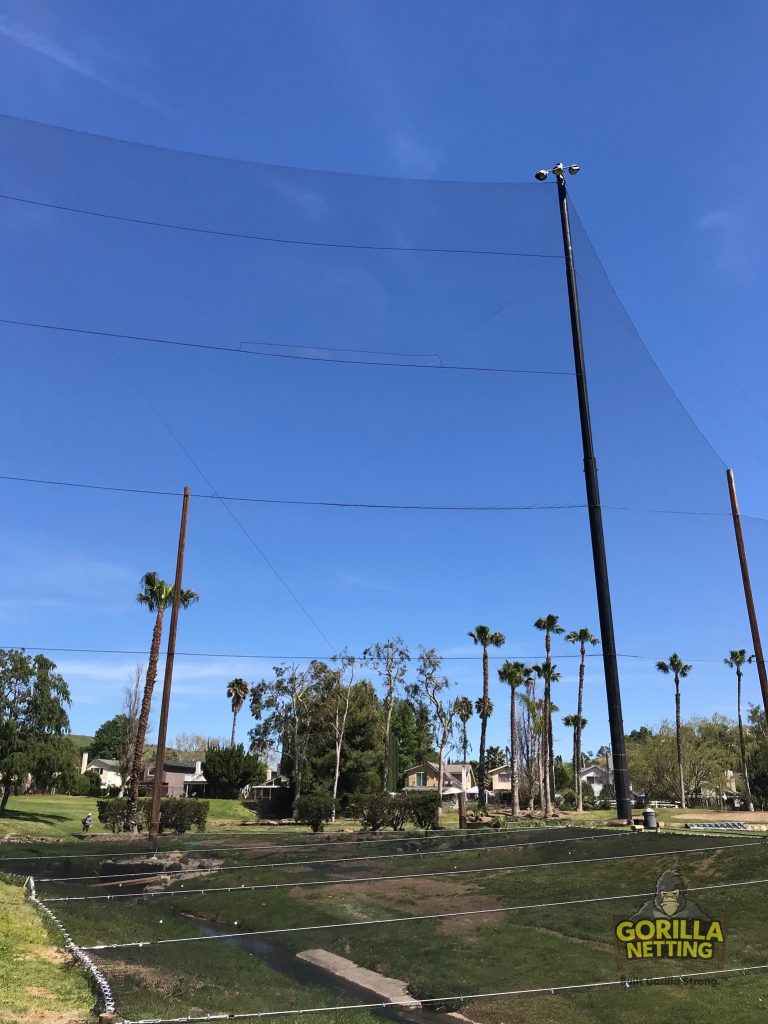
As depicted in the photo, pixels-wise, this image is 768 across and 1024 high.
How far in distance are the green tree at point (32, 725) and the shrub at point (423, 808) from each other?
686 inches

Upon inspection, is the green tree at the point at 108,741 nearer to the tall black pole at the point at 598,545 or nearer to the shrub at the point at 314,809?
→ the shrub at the point at 314,809

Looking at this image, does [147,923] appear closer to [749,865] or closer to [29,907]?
[29,907]

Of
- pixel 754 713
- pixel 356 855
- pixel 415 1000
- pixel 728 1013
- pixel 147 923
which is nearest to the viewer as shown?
pixel 728 1013

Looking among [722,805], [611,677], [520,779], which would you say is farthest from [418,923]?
[722,805]

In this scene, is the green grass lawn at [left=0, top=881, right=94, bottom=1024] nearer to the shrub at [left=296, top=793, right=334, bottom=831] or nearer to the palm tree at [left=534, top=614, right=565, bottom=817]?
the shrub at [left=296, top=793, right=334, bottom=831]

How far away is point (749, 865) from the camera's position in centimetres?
1115

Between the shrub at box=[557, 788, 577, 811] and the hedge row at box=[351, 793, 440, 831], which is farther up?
the hedge row at box=[351, 793, 440, 831]

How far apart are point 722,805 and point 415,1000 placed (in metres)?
69.7

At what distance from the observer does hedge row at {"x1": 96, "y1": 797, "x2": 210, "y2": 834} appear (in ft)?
84.9

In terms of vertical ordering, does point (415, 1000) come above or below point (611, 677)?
below

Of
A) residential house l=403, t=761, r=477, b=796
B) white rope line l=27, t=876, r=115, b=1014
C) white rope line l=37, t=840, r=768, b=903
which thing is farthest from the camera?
residential house l=403, t=761, r=477, b=796

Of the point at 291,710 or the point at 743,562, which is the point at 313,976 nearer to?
the point at 743,562

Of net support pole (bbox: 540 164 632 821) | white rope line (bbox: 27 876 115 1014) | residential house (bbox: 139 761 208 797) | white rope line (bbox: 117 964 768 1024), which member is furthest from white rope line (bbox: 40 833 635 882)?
residential house (bbox: 139 761 208 797)

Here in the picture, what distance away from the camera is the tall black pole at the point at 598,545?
10.0 m
